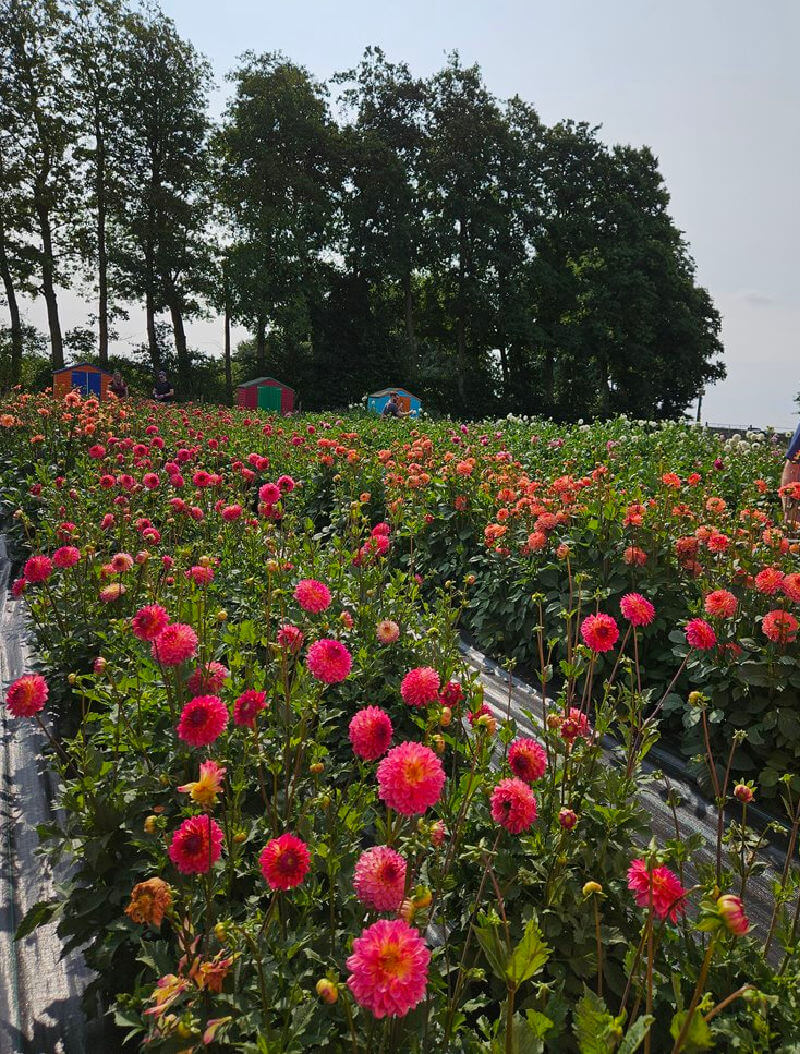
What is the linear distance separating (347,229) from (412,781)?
3386cm

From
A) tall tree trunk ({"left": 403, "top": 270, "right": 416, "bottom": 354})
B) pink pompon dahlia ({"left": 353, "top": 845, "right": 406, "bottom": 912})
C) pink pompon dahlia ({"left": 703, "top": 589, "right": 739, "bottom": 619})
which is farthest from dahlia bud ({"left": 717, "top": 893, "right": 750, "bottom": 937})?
tall tree trunk ({"left": 403, "top": 270, "right": 416, "bottom": 354})

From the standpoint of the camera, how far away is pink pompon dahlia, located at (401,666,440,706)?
61.3 inches

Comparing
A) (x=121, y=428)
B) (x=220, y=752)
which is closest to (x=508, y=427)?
(x=121, y=428)

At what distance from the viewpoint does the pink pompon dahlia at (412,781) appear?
1062 millimetres

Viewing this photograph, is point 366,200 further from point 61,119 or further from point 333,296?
point 61,119

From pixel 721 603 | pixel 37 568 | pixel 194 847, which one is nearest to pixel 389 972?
pixel 194 847

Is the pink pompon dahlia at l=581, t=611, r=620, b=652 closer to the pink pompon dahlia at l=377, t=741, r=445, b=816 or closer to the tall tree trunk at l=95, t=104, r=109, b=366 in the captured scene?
the pink pompon dahlia at l=377, t=741, r=445, b=816

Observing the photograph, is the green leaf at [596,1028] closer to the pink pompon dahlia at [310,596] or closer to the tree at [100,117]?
the pink pompon dahlia at [310,596]

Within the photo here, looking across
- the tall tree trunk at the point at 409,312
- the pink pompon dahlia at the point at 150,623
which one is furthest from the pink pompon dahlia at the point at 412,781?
the tall tree trunk at the point at 409,312

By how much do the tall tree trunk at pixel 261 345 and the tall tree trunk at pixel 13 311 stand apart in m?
9.40

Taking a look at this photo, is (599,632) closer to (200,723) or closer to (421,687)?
(421,687)

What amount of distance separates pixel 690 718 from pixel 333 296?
106ft

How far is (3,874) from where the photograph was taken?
2150mm

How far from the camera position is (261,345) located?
30.2 metres
